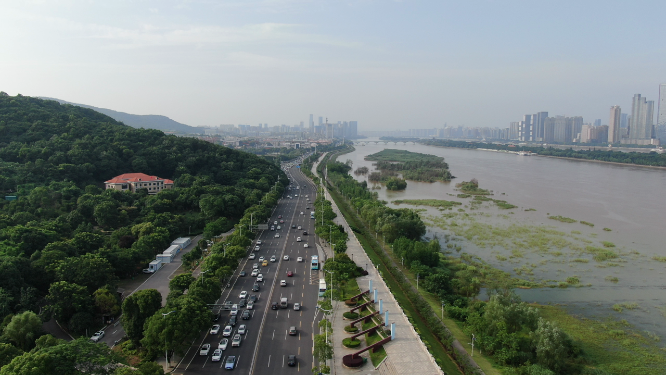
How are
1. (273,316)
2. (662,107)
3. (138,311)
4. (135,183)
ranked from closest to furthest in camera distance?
1. (138,311)
2. (273,316)
3. (135,183)
4. (662,107)

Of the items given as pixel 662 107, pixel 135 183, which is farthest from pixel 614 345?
pixel 662 107

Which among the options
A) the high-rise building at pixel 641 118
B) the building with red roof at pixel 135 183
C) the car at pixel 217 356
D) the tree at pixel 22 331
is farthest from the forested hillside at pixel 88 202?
the high-rise building at pixel 641 118

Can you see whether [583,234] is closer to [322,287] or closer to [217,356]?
[322,287]

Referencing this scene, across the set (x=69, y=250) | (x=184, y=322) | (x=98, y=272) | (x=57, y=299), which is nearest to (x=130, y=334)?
(x=184, y=322)

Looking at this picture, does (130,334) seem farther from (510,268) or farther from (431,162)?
(431,162)

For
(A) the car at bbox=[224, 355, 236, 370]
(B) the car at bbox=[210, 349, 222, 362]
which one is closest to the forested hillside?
(B) the car at bbox=[210, 349, 222, 362]
